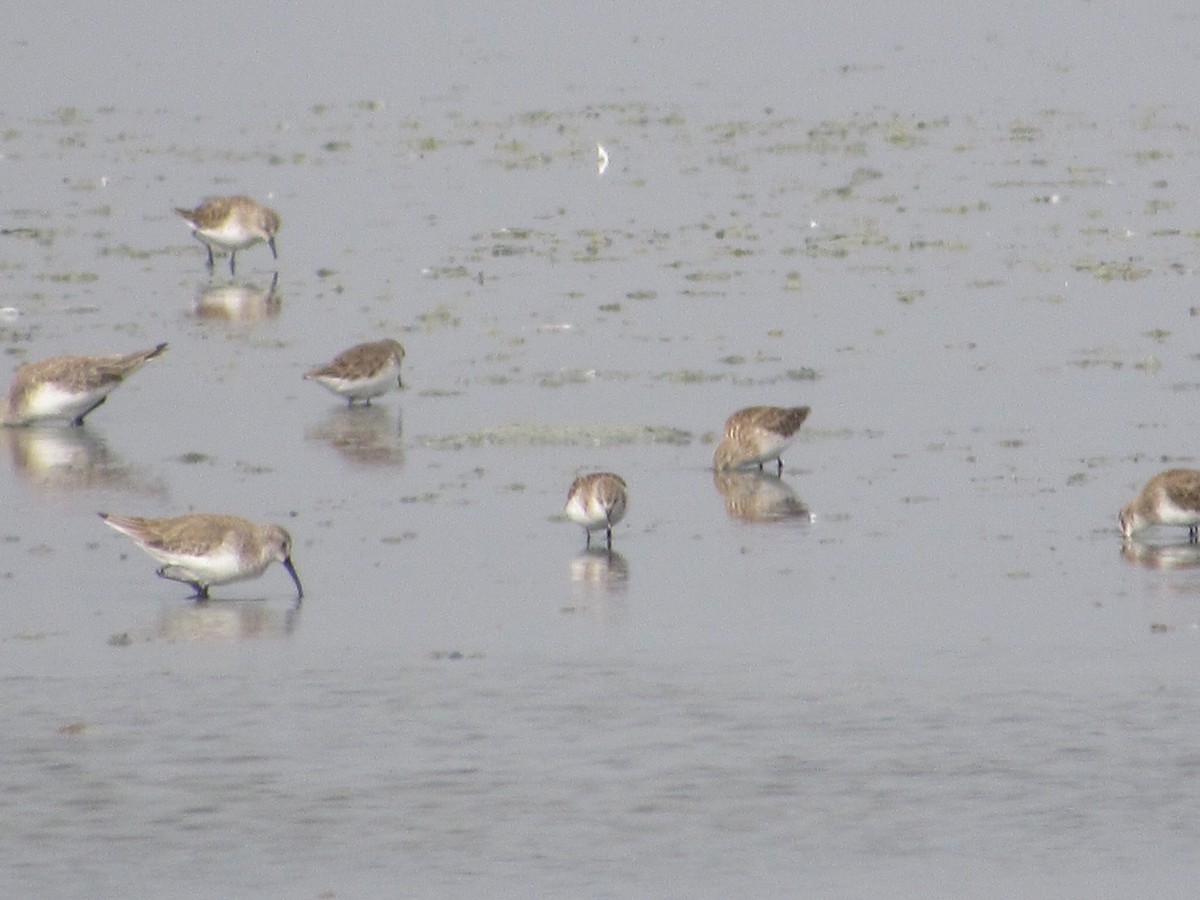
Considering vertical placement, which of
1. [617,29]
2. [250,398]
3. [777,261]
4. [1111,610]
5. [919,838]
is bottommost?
[919,838]

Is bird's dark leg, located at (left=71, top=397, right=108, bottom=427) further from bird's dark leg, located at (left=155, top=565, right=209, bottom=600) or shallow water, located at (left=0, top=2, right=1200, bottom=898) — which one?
bird's dark leg, located at (left=155, top=565, right=209, bottom=600)

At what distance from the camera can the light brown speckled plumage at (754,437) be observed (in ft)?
60.0

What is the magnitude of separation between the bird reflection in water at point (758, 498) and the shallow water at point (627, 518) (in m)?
0.09

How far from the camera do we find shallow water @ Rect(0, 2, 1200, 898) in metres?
11.3

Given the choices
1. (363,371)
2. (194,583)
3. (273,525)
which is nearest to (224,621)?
(273,525)

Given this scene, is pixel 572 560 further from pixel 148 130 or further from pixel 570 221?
pixel 148 130

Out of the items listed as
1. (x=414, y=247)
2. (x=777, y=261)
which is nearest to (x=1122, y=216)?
(x=777, y=261)

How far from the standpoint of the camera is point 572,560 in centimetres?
1606

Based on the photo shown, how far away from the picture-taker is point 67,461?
19.6 metres

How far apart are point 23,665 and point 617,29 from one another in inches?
1512

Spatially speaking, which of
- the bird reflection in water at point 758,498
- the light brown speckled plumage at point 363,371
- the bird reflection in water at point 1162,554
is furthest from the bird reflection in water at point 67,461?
the bird reflection in water at point 1162,554

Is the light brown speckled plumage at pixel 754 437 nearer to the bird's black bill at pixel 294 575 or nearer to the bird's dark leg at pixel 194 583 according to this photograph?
the bird's black bill at pixel 294 575

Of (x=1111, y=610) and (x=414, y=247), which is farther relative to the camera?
(x=414, y=247)

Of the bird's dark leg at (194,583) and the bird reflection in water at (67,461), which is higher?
the bird reflection in water at (67,461)
